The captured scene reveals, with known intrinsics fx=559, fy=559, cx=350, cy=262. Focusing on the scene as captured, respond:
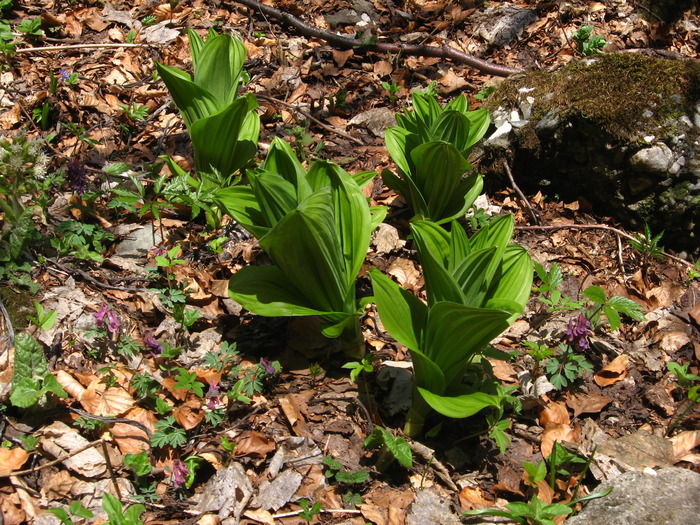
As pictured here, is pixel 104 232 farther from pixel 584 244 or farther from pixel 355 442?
pixel 584 244

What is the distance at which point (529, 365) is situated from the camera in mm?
2859

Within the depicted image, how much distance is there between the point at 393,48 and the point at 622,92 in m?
2.12

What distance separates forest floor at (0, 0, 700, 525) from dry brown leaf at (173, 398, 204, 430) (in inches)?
0.4

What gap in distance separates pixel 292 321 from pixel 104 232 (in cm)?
129

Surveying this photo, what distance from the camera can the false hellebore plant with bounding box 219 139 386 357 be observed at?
7.55ft

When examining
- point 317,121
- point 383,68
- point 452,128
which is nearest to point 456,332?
point 452,128

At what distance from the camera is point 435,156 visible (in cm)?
299

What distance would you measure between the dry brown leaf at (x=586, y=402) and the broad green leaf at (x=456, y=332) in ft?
2.56

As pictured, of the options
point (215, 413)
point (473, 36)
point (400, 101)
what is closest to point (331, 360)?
point (215, 413)

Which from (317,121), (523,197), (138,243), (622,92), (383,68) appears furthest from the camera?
(383,68)

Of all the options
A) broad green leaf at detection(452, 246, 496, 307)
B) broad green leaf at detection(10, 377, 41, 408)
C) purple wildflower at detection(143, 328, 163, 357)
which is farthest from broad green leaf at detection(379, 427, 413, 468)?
broad green leaf at detection(10, 377, 41, 408)

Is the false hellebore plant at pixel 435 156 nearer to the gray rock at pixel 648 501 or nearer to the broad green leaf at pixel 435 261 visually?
the broad green leaf at pixel 435 261

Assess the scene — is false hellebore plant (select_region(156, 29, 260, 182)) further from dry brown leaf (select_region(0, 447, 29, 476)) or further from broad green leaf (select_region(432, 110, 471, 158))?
dry brown leaf (select_region(0, 447, 29, 476))

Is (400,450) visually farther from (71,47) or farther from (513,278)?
(71,47)
